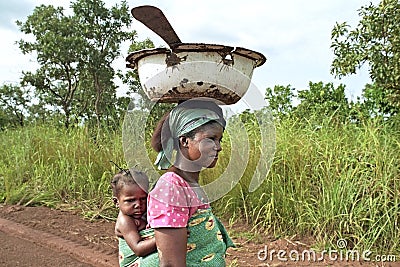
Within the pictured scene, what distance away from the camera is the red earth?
3.73 metres

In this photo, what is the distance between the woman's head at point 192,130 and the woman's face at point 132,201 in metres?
0.30

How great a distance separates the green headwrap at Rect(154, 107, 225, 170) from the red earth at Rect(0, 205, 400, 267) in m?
2.27

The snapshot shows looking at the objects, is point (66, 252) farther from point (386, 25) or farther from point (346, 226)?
point (386, 25)

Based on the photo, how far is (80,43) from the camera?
26.8 feet

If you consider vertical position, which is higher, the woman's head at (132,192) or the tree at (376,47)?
the tree at (376,47)

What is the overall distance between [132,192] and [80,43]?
6767mm

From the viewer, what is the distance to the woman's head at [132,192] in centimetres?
178

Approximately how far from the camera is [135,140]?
168 cm

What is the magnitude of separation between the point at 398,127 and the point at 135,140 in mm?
3431

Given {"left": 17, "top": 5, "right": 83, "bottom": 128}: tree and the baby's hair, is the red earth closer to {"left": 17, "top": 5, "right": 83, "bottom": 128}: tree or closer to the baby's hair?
the baby's hair

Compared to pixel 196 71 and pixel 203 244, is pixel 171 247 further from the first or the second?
pixel 196 71

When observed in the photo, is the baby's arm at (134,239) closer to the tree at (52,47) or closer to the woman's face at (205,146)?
the woman's face at (205,146)

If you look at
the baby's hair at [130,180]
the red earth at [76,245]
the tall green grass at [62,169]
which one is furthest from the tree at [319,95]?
the baby's hair at [130,180]

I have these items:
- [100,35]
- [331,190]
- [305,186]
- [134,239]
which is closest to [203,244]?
[134,239]
